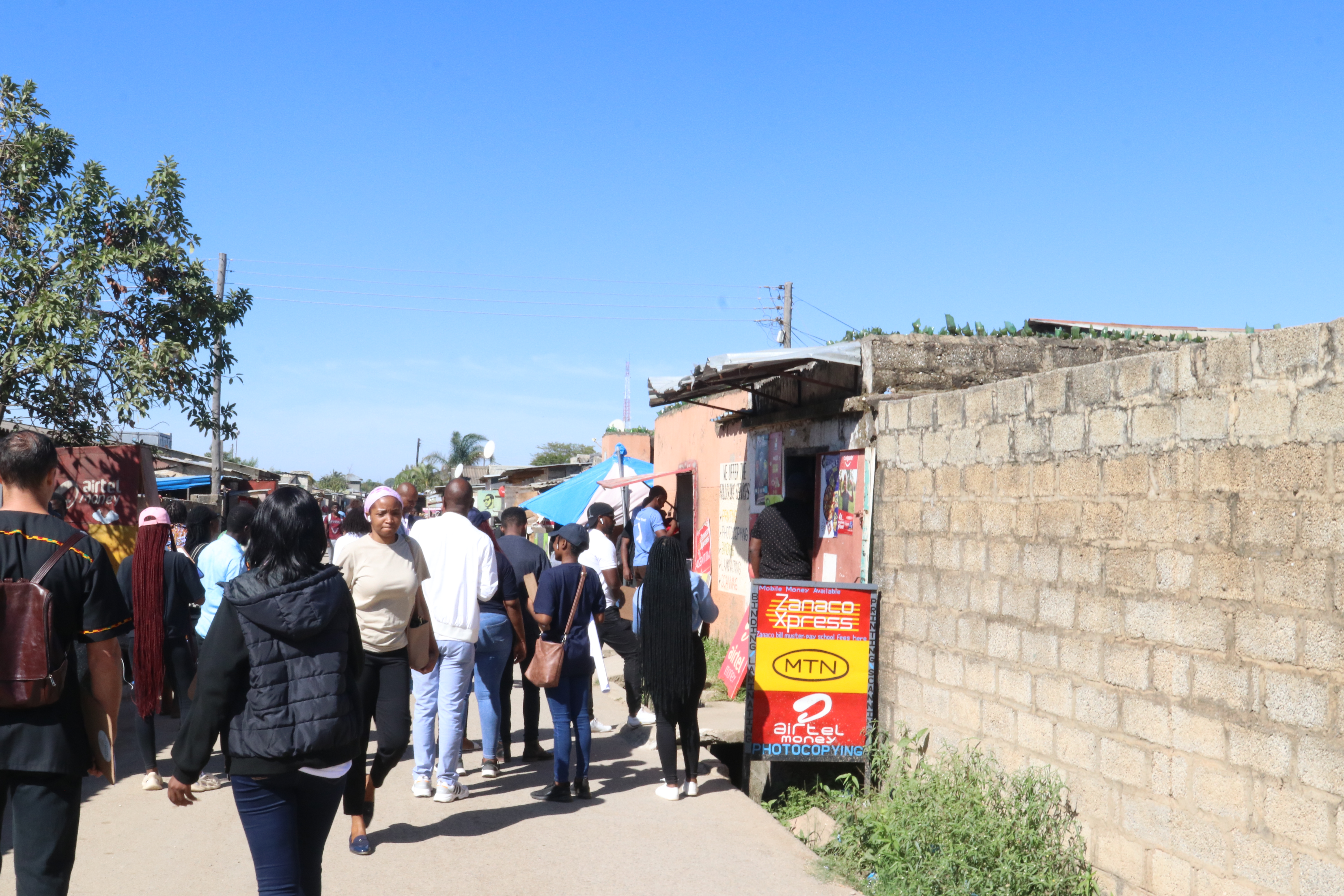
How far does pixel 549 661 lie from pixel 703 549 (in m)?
7.16

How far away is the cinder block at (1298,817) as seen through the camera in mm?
3895

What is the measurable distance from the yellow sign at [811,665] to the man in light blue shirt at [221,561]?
135 inches

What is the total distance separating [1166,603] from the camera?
4746mm

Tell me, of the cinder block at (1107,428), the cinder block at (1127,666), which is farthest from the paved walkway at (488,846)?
the cinder block at (1107,428)

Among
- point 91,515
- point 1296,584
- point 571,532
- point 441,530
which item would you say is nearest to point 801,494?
point 571,532

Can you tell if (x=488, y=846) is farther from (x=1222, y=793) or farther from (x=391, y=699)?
(x=1222, y=793)

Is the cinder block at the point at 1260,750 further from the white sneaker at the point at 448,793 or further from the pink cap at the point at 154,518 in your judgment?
the pink cap at the point at 154,518

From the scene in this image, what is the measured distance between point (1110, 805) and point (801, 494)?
484 centimetres

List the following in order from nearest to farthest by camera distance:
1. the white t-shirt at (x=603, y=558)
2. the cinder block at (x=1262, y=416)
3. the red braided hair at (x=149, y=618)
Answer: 1. the cinder block at (x=1262, y=416)
2. the red braided hair at (x=149, y=618)
3. the white t-shirt at (x=603, y=558)

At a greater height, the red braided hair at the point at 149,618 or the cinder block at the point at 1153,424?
the cinder block at the point at 1153,424

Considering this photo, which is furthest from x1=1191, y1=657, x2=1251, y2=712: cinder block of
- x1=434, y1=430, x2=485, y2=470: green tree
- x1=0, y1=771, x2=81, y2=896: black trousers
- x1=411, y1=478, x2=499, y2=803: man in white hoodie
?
x1=434, y1=430, x2=485, y2=470: green tree

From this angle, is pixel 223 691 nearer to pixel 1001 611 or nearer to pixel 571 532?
pixel 571 532

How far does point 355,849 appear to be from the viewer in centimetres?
569

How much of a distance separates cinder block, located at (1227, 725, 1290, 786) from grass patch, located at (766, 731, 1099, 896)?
4.03 ft
